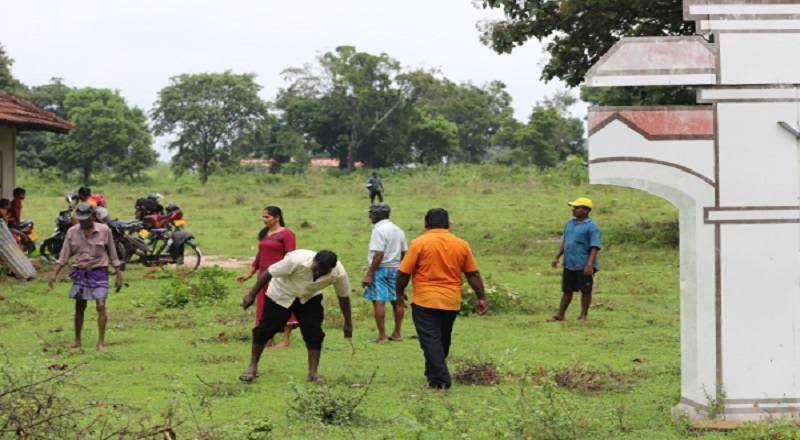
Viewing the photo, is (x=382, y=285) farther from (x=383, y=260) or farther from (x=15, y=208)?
(x=15, y=208)

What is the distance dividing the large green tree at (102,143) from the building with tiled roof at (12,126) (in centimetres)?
3702

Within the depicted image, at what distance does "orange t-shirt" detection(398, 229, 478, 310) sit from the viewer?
27.7 ft

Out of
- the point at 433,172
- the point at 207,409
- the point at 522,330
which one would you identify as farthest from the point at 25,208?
the point at 207,409

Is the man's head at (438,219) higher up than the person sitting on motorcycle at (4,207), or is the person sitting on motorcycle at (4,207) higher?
the person sitting on motorcycle at (4,207)

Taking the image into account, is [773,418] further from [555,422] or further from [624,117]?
[624,117]

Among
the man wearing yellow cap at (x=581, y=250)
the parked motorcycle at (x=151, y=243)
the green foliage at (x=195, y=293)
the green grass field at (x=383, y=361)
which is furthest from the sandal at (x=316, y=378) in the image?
the parked motorcycle at (x=151, y=243)

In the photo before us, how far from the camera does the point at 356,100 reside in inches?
2266

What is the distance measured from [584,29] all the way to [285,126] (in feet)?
141

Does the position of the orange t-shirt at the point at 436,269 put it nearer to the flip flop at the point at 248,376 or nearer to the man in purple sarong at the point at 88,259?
the flip flop at the point at 248,376

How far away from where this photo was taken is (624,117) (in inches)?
283

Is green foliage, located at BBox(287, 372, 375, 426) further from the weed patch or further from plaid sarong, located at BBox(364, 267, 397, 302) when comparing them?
plaid sarong, located at BBox(364, 267, 397, 302)

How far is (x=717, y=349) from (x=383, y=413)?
250 centimetres

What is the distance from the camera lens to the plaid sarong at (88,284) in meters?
10.1

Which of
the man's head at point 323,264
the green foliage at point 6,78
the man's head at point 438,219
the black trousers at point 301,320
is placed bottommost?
the black trousers at point 301,320
